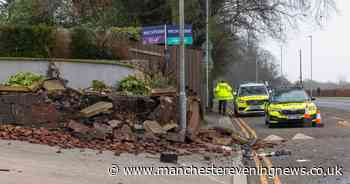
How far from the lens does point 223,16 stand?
3297 cm

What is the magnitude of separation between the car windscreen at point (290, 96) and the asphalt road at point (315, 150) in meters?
1.60

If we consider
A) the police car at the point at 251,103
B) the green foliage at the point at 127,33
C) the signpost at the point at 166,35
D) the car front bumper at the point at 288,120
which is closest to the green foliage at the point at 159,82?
the signpost at the point at 166,35

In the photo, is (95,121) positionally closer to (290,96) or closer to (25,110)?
(25,110)

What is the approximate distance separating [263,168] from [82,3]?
18655mm

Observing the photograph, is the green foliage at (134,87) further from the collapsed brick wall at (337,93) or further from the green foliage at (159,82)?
the collapsed brick wall at (337,93)

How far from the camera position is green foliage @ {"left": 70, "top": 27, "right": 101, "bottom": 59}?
17.6 m

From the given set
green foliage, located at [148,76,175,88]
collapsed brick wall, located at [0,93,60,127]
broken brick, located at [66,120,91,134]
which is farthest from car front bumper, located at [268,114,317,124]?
collapsed brick wall, located at [0,93,60,127]

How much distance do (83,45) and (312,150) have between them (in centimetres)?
739

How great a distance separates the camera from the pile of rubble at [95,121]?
41.0 ft

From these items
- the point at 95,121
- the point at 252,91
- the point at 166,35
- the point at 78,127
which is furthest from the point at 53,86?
the point at 252,91

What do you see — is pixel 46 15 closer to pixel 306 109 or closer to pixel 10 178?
pixel 306 109

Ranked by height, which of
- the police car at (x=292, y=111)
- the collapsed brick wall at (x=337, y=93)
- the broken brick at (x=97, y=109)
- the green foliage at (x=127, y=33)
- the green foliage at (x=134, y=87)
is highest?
the green foliage at (x=127, y=33)

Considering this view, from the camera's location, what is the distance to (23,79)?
1445 cm

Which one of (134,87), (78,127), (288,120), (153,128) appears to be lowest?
(288,120)
